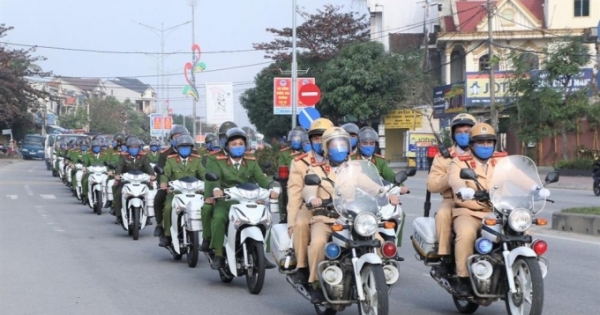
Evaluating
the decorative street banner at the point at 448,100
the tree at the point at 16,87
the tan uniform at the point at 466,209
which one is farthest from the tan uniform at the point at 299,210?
the tree at the point at 16,87

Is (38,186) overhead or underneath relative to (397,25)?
underneath

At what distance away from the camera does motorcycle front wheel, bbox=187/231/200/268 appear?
42.5 ft

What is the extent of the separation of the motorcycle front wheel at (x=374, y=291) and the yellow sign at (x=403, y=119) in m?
49.5

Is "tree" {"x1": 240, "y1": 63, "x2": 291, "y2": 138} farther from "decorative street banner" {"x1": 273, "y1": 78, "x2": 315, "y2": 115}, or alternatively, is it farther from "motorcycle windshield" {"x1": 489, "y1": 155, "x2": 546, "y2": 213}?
"motorcycle windshield" {"x1": 489, "y1": 155, "x2": 546, "y2": 213}

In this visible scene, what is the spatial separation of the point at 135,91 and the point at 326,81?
115742mm

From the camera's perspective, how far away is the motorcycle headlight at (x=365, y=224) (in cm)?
803

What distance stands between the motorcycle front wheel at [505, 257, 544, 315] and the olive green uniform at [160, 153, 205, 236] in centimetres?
662

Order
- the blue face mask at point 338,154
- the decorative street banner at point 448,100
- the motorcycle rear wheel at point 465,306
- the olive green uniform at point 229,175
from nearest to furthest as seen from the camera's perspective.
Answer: the blue face mask at point 338,154
the motorcycle rear wheel at point 465,306
the olive green uniform at point 229,175
the decorative street banner at point 448,100

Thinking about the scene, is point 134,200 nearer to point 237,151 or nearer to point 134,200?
point 134,200

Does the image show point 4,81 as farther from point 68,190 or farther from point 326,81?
point 68,190

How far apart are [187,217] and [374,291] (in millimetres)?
5273

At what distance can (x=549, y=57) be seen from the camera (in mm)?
44312

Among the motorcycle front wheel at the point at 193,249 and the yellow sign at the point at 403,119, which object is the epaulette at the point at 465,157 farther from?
the yellow sign at the point at 403,119

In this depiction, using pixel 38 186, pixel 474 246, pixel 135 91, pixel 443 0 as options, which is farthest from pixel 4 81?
pixel 135 91
